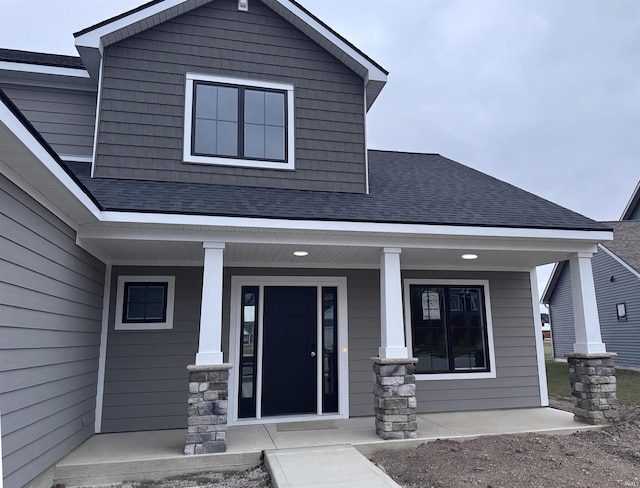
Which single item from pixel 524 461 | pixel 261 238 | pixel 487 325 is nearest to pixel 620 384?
pixel 487 325

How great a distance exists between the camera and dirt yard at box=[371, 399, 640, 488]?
13.0 feet

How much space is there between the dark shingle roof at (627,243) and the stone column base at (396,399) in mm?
11494

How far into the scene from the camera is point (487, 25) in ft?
75.5

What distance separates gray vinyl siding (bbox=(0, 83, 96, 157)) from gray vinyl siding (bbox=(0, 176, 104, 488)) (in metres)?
1.98

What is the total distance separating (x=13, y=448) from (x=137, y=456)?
146 cm

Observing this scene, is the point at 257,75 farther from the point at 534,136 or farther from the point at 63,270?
the point at 534,136

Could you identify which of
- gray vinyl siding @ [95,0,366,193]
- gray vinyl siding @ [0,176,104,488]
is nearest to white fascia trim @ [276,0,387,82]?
gray vinyl siding @ [95,0,366,193]

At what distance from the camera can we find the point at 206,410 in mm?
4570

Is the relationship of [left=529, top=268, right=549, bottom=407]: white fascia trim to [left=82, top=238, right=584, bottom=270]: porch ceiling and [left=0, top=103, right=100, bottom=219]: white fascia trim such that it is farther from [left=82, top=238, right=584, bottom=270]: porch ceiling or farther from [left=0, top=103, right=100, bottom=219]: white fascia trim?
[left=0, top=103, right=100, bottom=219]: white fascia trim

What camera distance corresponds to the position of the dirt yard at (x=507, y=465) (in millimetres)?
3967

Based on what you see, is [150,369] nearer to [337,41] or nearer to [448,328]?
[448,328]

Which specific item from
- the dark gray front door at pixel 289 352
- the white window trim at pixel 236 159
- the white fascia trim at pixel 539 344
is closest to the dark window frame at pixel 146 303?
the dark gray front door at pixel 289 352

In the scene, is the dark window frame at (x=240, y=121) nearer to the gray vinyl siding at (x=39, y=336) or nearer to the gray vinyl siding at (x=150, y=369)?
the gray vinyl siding at (x=150, y=369)

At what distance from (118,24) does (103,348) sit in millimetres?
4247
